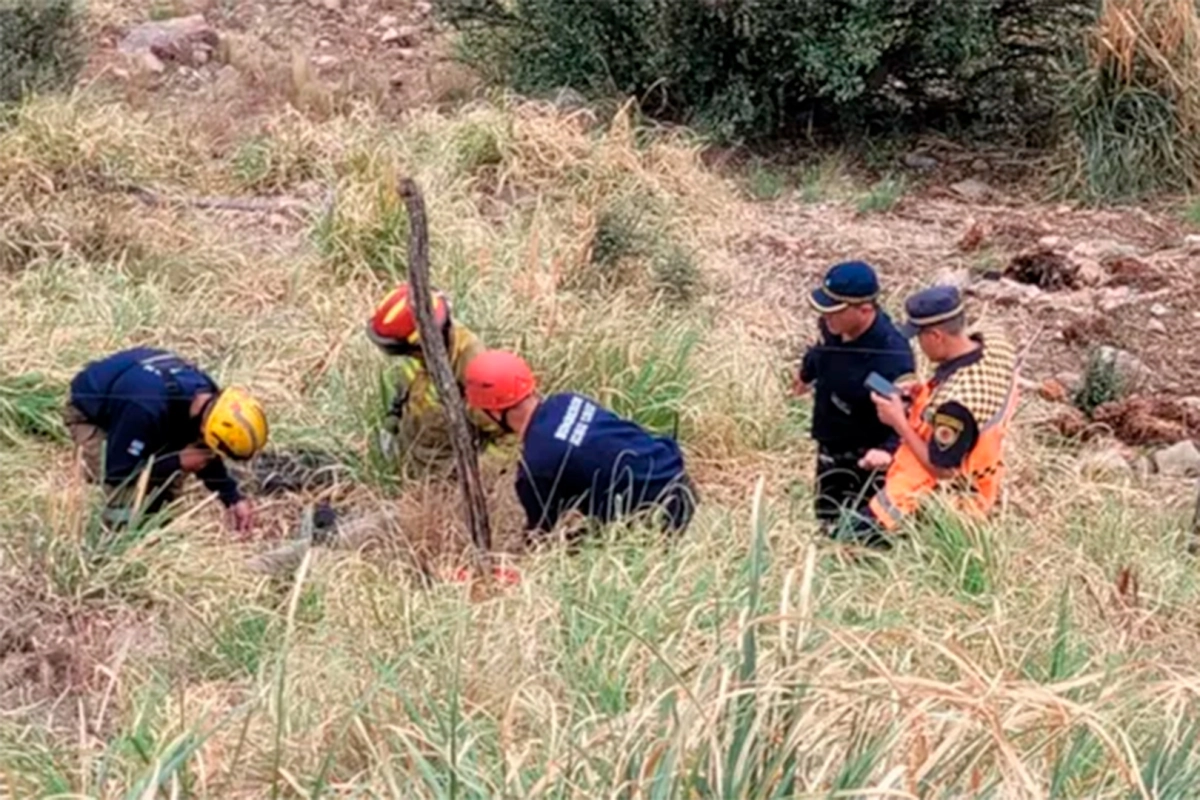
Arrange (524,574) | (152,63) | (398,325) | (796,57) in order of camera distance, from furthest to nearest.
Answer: (152,63) < (796,57) < (398,325) < (524,574)

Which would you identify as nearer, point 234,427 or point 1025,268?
point 234,427

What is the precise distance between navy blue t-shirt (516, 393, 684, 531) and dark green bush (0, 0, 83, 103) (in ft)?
21.9

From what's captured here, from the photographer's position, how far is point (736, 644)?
2.79m

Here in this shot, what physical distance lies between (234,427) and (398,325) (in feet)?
2.01

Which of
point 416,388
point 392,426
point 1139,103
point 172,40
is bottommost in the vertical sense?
point 172,40

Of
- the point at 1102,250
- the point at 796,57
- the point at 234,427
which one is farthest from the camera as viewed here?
the point at 796,57

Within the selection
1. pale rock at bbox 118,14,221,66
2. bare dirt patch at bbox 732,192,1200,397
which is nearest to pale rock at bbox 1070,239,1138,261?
bare dirt patch at bbox 732,192,1200,397

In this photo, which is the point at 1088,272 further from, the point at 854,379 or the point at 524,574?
the point at 524,574

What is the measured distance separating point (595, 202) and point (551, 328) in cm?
259

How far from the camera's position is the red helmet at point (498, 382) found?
492cm

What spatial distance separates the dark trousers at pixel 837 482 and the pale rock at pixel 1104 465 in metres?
1.16

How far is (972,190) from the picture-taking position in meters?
10.6

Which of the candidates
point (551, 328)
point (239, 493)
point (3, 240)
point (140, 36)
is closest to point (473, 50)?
point (140, 36)

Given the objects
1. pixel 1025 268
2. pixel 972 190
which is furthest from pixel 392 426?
pixel 972 190
